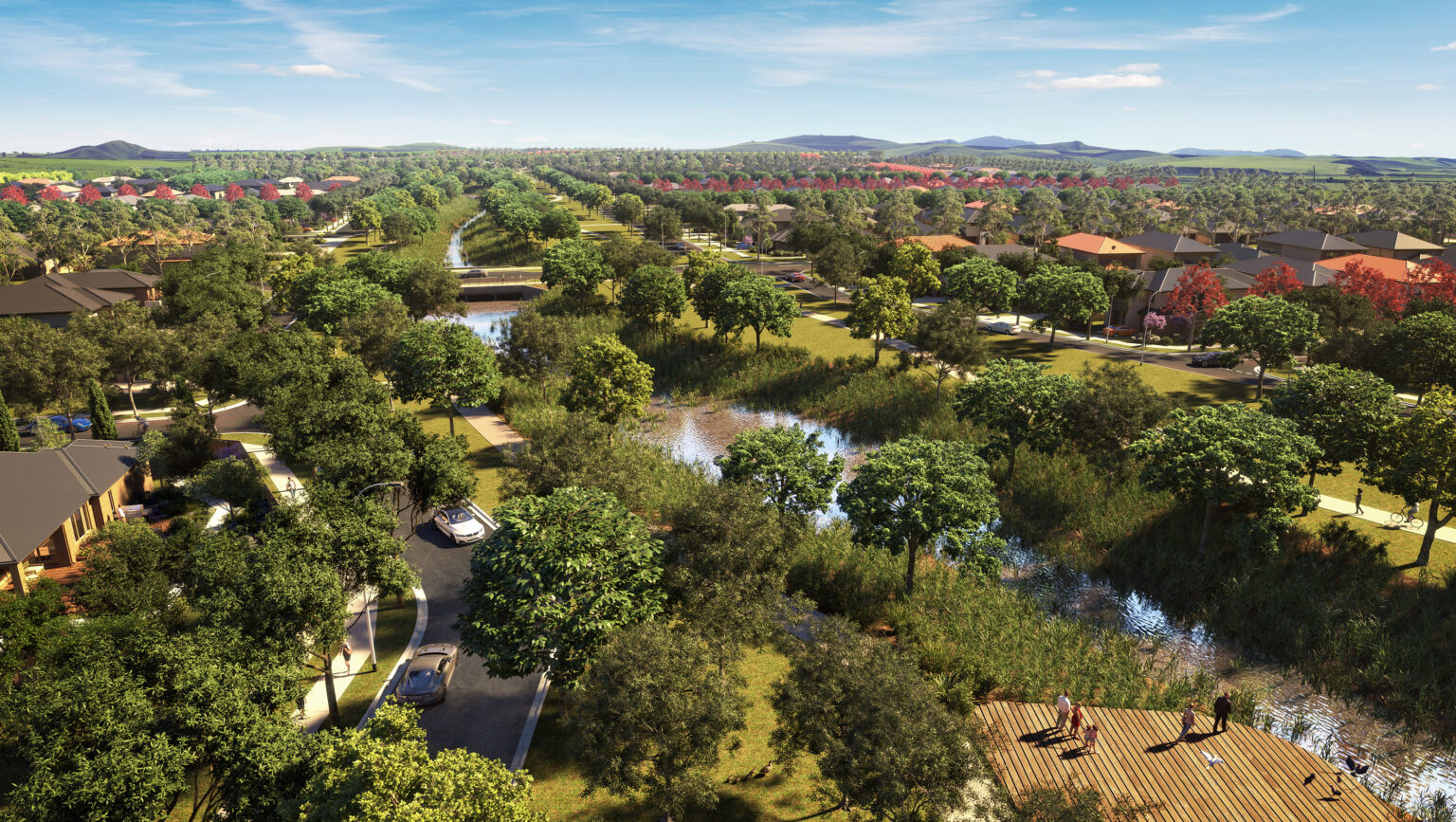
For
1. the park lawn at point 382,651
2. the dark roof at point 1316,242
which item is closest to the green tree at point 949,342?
the park lawn at point 382,651

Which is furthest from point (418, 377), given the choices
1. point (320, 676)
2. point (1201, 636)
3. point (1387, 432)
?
point (1387, 432)

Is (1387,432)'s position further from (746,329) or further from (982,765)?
Answer: (746,329)

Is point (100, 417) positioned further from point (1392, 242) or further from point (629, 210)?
point (1392, 242)

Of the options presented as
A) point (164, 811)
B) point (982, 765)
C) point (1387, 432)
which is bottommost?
point (982, 765)

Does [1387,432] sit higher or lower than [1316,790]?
higher

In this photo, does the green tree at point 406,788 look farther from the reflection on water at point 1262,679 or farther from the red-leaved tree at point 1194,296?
the red-leaved tree at point 1194,296

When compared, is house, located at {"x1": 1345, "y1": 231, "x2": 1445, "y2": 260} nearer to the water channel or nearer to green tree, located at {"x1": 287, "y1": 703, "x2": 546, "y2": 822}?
the water channel

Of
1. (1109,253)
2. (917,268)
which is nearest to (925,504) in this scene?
(917,268)

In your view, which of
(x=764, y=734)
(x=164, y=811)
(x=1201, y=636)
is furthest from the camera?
(x=1201, y=636)
